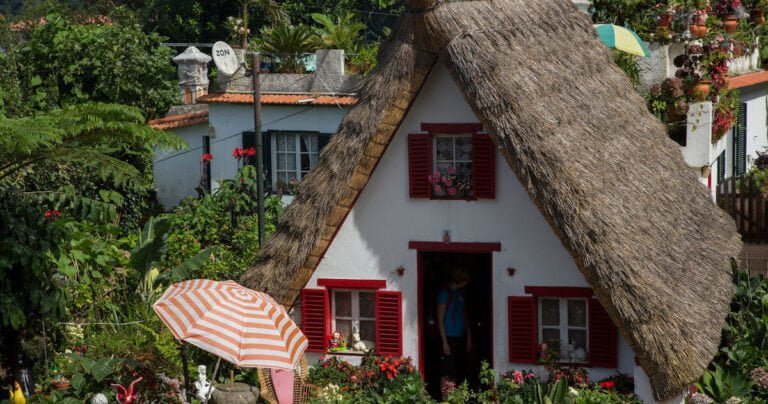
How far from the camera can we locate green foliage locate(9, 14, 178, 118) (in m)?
27.6

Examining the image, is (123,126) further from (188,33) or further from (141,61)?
(188,33)

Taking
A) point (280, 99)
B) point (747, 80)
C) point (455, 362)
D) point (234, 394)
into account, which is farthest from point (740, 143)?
point (234, 394)

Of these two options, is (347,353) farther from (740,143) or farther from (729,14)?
(740,143)

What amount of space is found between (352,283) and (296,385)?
1411mm

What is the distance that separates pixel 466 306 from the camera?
1691cm

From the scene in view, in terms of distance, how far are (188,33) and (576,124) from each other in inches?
909

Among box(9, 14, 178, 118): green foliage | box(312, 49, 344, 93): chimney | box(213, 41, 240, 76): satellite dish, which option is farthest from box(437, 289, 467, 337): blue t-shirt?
box(9, 14, 178, 118): green foliage

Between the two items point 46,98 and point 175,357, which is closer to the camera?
point 175,357

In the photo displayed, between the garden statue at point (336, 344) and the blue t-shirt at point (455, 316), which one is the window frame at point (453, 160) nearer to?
the blue t-shirt at point (455, 316)

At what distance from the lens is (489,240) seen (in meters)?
14.8

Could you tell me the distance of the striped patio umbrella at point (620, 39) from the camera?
20078 millimetres

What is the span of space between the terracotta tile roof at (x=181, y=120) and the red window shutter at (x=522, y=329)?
13.9 m

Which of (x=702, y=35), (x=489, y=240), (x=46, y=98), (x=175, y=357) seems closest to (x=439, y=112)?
(x=489, y=240)

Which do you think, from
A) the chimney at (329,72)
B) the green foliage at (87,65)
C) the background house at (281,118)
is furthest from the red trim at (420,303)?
the green foliage at (87,65)
